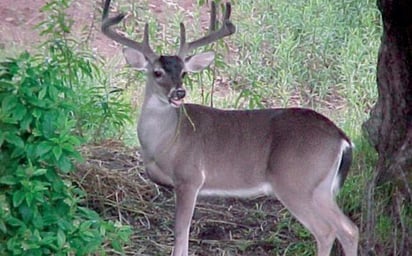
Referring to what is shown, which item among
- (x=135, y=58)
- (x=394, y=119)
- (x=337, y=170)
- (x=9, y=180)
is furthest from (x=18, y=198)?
(x=394, y=119)

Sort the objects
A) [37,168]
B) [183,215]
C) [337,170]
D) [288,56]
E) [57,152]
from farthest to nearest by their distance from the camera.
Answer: [288,56] → [183,215] → [337,170] → [37,168] → [57,152]

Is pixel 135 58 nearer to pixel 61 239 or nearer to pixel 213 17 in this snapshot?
pixel 213 17

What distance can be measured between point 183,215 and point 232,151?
1.78 ft

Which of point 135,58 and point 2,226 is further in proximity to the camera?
point 135,58

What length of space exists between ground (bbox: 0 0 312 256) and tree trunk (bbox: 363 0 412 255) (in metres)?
0.62

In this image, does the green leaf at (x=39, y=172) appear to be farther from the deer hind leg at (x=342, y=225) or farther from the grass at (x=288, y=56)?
A: the grass at (x=288, y=56)

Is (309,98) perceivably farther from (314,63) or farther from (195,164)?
(195,164)

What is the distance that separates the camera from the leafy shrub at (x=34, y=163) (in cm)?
550

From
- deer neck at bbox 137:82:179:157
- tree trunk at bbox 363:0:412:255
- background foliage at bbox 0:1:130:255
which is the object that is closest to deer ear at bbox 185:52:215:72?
deer neck at bbox 137:82:179:157

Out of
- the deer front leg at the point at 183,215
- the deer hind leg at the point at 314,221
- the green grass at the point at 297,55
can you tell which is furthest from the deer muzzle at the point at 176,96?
the green grass at the point at 297,55

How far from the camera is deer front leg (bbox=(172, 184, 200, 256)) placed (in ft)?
22.6

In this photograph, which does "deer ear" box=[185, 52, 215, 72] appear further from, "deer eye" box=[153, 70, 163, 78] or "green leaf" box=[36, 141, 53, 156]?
"green leaf" box=[36, 141, 53, 156]

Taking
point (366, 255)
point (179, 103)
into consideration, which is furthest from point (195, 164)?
point (366, 255)

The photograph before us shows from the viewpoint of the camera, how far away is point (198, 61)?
292 inches
